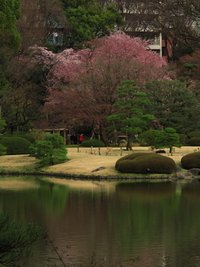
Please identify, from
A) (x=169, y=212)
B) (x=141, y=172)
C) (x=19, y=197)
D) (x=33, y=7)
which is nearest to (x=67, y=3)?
(x=33, y=7)

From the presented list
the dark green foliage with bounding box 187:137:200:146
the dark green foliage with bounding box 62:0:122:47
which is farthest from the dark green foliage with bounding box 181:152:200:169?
the dark green foliage with bounding box 62:0:122:47

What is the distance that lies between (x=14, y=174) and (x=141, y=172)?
6025 mm

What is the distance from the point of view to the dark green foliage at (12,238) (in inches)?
310

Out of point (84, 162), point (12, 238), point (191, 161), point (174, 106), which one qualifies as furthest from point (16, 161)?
point (12, 238)

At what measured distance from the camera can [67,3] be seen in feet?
158

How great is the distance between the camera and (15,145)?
108 feet

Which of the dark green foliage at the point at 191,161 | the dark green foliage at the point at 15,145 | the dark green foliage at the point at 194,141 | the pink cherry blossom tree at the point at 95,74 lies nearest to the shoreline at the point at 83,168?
the dark green foliage at the point at 191,161

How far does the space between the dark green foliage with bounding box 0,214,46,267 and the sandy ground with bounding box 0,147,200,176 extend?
18186mm

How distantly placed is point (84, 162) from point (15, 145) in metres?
5.66

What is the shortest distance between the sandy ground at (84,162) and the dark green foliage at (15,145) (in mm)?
1275

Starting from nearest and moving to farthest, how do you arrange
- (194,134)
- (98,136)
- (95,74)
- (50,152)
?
(50,152) → (194,134) → (95,74) → (98,136)

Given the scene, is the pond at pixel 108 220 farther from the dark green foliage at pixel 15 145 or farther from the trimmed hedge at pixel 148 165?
the dark green foliage at pixel 15 145

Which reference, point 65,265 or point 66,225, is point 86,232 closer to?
point 66,225

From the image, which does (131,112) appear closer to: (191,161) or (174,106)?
(174,106)
